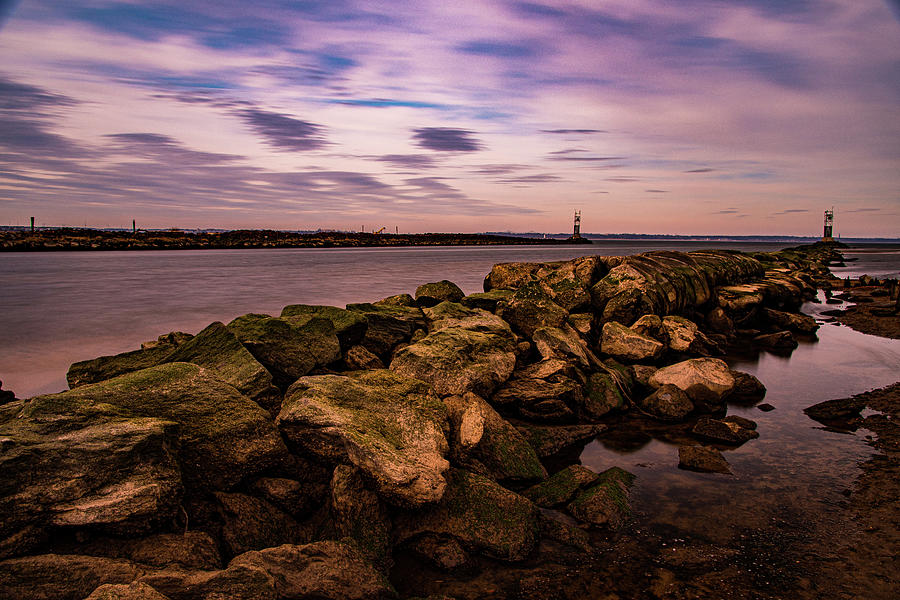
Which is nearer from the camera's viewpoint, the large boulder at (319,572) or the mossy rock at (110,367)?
the large boulder at (319,572)

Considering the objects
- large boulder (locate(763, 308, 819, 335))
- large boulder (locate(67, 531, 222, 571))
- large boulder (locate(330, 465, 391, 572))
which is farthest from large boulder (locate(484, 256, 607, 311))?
large boulder (locate(67, 531, 222, 571))

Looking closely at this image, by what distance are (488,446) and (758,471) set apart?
3.72 m

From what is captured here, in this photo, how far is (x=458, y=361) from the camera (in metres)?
8.38

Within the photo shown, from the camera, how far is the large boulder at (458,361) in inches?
319

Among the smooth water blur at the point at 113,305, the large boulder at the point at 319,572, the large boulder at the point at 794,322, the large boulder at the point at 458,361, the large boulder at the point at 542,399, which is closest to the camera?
the large boulder at the point at 319,572

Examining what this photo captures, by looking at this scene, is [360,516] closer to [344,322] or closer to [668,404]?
[344,322]

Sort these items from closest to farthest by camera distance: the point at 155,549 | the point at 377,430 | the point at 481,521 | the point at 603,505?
the point at 155,549 < the point at 481,521 < the point at 377,430 < the point at 603,505

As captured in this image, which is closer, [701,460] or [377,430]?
[377,430]

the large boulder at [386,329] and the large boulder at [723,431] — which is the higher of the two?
the large boulder at [386,329]

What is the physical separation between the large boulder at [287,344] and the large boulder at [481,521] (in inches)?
128

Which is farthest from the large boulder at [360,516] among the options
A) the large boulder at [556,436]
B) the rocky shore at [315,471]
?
the large boulder at [556,436]

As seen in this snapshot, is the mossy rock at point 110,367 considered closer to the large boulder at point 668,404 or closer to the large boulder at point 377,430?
the large boulder at point 377,430

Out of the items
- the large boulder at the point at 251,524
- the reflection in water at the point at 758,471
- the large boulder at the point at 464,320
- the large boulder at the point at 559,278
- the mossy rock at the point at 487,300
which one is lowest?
the reflection in water at the point at 758,471

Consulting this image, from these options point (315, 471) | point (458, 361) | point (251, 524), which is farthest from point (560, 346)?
point (251, 524)
